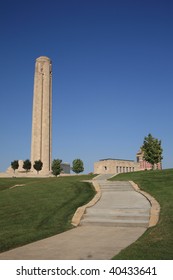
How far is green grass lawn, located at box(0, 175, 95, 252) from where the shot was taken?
945 centimetres

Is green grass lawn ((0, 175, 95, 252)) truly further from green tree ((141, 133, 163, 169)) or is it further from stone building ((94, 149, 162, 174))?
stone building ((94, 149, 162, 174))

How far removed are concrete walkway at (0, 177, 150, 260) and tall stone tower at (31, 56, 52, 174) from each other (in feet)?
204

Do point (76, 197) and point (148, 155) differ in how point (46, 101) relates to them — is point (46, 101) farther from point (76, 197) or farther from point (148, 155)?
point (76, 197)

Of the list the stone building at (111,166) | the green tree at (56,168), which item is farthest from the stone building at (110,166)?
the green tree at (56,168)

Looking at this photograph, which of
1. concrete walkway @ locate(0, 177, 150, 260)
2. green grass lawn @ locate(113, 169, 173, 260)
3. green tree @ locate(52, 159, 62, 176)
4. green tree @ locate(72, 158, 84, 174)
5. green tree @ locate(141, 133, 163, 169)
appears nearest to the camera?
green grass lawn @ locate(113, 169, 173, 260)

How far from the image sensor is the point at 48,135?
3103 inches

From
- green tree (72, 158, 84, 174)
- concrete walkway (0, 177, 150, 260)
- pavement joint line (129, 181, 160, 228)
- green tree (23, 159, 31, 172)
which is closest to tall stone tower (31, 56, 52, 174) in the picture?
green tree (23, 159, 31, 172)

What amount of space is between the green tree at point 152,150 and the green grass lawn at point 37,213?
32990 mm

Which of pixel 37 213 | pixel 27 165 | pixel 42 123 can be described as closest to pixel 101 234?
pixel 37 213

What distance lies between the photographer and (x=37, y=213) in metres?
12.8

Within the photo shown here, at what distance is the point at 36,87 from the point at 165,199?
69658 millimetres

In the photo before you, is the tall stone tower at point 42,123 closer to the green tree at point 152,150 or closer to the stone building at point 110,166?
the stone building at point 110,166

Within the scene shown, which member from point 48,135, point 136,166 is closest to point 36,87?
point 48,135
